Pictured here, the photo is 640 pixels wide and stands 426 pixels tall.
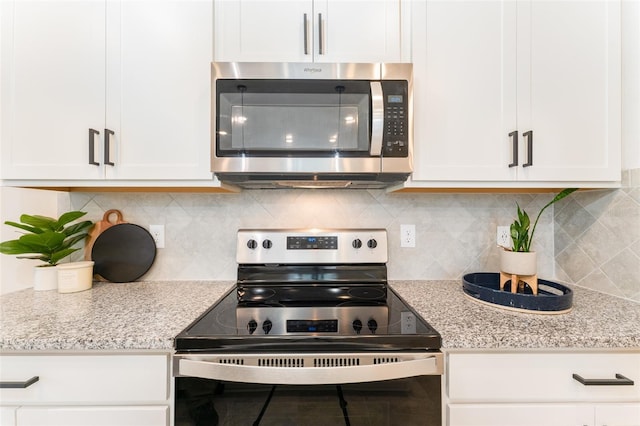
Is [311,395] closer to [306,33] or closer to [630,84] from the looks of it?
[306,33]

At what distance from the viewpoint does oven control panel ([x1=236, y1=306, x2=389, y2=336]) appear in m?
0.91

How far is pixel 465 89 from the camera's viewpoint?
3.97 ft

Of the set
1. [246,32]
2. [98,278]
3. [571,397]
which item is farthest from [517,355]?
[98,278]

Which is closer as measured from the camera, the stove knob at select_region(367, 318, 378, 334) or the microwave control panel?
the stove knob at select_region(367, 318, 378, 334)

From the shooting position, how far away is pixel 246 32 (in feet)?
3.97

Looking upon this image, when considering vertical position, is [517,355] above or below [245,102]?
below

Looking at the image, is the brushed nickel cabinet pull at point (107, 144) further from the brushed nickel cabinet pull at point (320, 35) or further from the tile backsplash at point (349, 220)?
the brushed nickel cabinet pull at point (320, 35)

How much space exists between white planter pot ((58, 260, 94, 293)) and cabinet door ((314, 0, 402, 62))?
4.47ft

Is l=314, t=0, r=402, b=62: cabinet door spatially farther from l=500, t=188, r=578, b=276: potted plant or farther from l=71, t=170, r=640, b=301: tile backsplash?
l=500, t=188, r=578, b=276: potted plant

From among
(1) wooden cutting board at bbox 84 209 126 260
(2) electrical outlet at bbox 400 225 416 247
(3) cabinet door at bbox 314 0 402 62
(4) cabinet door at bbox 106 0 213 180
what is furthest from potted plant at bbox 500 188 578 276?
(1) wooden cutting board at bbox 84 209 126 260

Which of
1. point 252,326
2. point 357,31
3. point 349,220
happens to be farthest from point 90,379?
point 357,31

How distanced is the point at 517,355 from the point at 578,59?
1201mm

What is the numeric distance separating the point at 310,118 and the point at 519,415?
3.85 feet

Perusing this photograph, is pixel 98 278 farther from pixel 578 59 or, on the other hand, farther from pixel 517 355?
pixel 578 59
